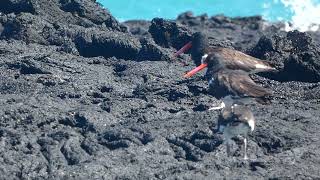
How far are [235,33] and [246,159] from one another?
1039 centimetres

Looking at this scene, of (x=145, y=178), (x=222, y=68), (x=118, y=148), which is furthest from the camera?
(x=222, y=68)

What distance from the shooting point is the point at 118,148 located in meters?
7.10

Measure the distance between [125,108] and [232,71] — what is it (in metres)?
1.42

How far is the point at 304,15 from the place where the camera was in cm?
2100

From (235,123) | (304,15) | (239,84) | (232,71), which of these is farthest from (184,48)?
(304,15)

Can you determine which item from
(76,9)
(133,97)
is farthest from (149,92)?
(76,9)

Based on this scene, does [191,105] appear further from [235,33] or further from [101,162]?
[235,33]

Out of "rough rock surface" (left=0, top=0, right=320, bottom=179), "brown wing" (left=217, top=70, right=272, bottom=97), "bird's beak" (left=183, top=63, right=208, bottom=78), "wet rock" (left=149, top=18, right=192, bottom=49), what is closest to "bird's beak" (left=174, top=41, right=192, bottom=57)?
"rough rock surface" (left=0, top=0, right=320, bottom=179)

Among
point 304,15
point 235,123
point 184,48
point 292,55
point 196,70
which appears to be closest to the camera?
point 235,123

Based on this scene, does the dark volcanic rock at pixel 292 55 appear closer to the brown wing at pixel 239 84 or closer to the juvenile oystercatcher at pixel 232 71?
the juvenile oystercatcher at pixel 232 71

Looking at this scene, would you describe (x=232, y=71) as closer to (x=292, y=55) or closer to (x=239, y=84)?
(x=239, y=84)

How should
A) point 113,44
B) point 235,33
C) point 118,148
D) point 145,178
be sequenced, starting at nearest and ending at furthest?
1. point 145,178
2. point 118,148
3. point 113,44
4. point 235,33

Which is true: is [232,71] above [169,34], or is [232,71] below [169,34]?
below

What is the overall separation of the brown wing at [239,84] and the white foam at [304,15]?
10977 mm
